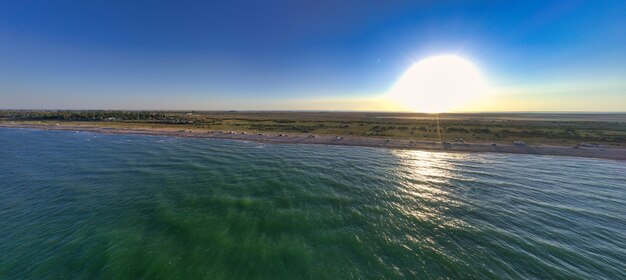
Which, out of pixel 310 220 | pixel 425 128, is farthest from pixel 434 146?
pixel 310 220

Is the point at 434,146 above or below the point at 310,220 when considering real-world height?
above

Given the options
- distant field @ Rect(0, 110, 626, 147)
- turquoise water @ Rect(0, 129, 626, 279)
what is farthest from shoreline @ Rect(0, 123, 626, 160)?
turquoise water @ Rect(0, 129, 626, 279)

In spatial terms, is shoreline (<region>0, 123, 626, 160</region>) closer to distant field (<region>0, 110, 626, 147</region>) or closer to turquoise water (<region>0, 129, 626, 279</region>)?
distant field (<region>0, 110, 626, 147</region>)

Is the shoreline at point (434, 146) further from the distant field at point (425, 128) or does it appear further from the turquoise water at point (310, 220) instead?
the turquoise water at point (310, 220)

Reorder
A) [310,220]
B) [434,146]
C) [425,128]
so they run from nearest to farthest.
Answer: [310,220] → [434,146] → [425,128]

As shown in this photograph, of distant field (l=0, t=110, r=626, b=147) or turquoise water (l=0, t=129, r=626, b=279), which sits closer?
turquoise water (l=0, t=129, r=626, b=279)

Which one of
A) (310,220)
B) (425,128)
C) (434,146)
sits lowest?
(310,220)

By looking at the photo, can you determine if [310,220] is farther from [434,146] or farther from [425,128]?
[425,128]

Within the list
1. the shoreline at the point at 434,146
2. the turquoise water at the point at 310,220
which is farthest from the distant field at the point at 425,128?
the turquoise water at the point at 310,220

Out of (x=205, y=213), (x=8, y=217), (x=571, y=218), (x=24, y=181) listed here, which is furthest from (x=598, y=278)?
(x=24, y=181)
